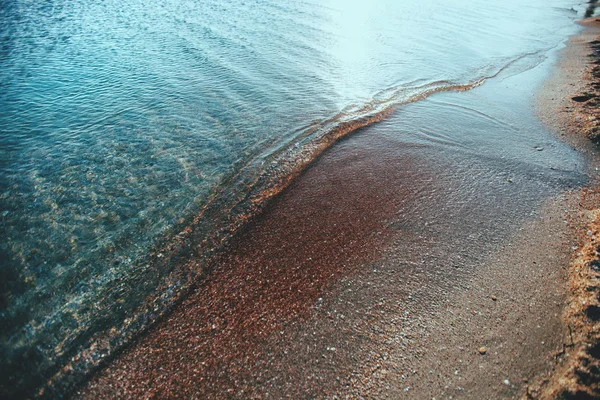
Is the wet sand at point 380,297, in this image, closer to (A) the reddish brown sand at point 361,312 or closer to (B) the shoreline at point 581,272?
(A) the reddish brown sand at point 361,312

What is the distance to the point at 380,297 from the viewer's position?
3.95 metres

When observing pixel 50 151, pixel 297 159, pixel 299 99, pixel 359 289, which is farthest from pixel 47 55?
pixel 359 289

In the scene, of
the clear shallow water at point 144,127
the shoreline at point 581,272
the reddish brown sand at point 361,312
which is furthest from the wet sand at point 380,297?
the clear shallow water at point 144,127

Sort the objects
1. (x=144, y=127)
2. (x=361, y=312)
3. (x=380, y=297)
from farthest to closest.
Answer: (x=144, y=127) < (x=380, y=297) < (x=361, y=312)

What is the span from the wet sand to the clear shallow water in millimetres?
670

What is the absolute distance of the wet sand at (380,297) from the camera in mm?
3158

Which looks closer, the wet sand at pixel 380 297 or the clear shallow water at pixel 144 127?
the wet sand at pixel 380 297

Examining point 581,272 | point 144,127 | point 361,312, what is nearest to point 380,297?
point 361,312

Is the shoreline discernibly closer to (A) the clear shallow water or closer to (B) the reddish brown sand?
(B) the reddish brown sand

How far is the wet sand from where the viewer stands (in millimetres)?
3158

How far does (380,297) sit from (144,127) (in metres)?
7.05

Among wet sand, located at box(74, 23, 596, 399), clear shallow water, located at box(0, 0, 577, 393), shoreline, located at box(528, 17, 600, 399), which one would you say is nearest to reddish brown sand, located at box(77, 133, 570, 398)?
wet sand, located at box(74, 23, 596, 399)

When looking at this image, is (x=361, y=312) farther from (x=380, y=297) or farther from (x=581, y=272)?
(x=581, y=272)

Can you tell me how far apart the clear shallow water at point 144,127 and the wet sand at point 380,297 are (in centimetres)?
67
